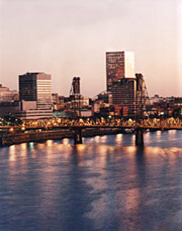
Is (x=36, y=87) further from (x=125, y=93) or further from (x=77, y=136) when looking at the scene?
(x=77, y=136)

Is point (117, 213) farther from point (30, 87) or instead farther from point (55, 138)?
point (30, 87)

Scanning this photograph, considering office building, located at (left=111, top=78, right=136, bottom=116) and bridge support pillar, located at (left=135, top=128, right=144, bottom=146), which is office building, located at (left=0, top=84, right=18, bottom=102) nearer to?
office building, located at (left=111, top=78, right=136, bottom=116)

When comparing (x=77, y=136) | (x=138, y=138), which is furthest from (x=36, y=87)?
(x=138, y=138)

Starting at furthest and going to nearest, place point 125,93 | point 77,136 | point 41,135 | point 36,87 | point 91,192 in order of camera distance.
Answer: point 125,93, point 36,87, point 41,135, point 77,136, point 91,192

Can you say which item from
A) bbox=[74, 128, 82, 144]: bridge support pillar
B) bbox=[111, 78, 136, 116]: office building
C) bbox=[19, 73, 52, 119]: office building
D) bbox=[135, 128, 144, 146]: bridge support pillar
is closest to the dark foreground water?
bbox=[135, 128, 144, 146]: bridge support pillar

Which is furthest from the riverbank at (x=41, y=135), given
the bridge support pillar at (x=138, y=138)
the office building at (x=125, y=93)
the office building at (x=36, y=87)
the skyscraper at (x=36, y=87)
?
the office building at (x=125, y=93)

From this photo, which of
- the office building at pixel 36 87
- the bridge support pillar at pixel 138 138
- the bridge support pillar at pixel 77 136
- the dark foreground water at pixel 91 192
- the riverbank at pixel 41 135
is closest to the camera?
the dark foreground water at pixel 91 192

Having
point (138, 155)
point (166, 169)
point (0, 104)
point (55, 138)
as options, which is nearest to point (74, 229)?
point (166, 169)

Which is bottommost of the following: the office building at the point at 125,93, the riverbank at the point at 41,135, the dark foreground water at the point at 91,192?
the dark foreground water at the point at 91,192

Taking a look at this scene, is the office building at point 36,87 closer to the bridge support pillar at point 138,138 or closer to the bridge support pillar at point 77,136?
the bridge support pillar at point 77,136
